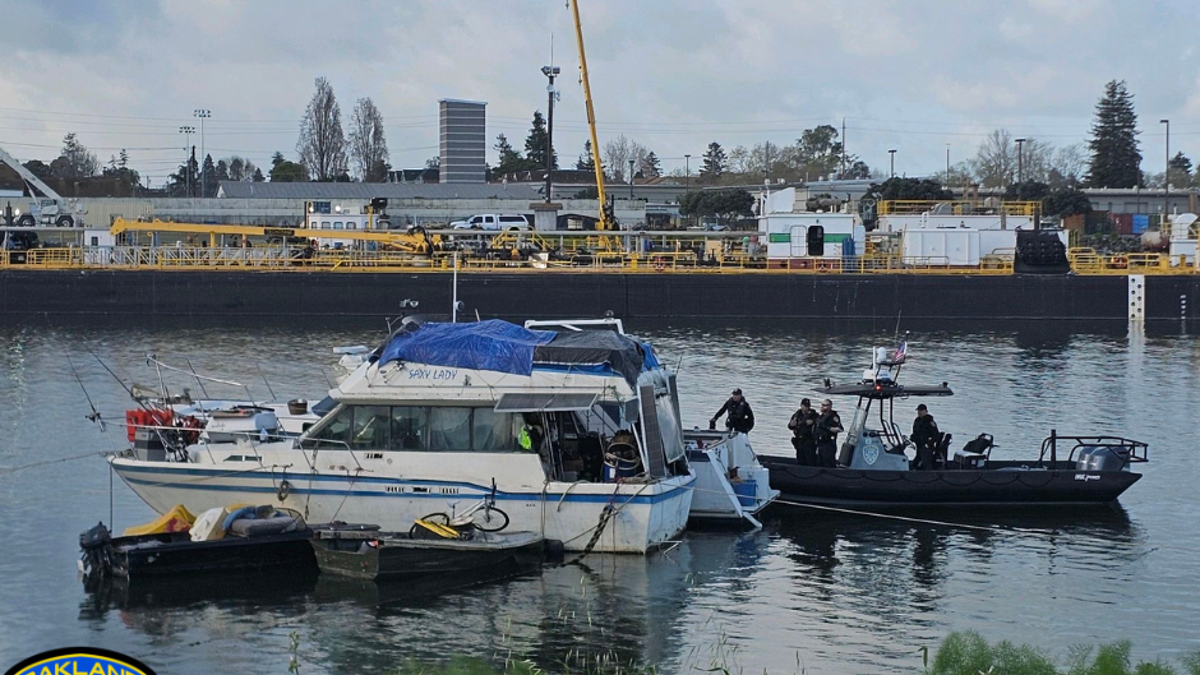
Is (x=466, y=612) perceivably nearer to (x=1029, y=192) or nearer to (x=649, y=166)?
(x=1029, y=192)

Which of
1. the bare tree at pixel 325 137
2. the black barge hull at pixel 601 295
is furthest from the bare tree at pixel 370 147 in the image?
the black barge hull at pixel 601 295

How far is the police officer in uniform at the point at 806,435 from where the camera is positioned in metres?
24.7

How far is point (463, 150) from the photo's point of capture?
13212 cm

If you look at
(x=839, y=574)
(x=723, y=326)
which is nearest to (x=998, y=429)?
(x=839, y=574)

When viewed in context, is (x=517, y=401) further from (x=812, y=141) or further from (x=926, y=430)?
(x=812, y=141)

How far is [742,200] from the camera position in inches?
4050

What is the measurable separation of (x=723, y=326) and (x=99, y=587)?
44.7m

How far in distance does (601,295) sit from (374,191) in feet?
191

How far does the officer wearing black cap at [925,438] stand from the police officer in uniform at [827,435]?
1.28 metres

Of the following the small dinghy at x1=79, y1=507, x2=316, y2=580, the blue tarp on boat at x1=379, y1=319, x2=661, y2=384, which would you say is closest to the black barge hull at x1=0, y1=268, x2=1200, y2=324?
the blue tarp on boat at x1=379, y1=319, x2=661, y2=384

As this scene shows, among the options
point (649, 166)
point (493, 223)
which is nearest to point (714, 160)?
point (649, 166)

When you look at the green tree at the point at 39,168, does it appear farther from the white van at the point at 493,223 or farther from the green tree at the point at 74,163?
the white van at the point at 493,223

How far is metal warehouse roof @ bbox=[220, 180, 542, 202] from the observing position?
116 metres

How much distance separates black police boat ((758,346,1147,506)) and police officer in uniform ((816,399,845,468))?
0.90 ft
